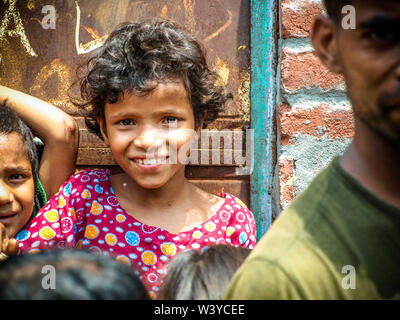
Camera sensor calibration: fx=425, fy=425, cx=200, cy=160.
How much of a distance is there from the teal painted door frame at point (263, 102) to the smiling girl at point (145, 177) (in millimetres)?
217

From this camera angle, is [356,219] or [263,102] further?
[263,102]

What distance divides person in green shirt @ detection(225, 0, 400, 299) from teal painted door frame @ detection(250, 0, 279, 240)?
94 centimetres

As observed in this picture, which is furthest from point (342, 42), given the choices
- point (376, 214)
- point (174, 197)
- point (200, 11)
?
point (200, 11)

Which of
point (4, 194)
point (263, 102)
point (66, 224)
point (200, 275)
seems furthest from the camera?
point (263, 102)

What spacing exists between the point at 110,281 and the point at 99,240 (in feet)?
2.78

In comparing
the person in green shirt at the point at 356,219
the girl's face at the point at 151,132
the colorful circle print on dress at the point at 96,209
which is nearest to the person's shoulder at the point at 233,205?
the girl's face at the point at 151,132

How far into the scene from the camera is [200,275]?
3.01 feet

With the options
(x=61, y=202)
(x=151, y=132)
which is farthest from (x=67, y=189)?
(x=151, y=132)

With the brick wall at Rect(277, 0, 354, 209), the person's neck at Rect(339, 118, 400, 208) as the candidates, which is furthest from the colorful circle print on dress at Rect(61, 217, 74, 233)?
the person's neck at Rect(339, 118, 400, 208)

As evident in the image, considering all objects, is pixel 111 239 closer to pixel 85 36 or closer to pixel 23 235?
pixel 23 235

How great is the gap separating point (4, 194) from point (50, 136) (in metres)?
0.33

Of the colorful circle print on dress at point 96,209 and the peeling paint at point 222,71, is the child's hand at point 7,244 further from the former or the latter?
the peeling paint at point 222,71

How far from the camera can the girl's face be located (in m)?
1.44
